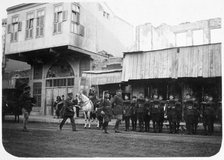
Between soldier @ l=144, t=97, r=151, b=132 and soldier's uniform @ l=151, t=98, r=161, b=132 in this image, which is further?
soldier @ l=144, t=97, r=151, b=132

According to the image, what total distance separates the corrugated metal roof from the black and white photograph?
3 cm

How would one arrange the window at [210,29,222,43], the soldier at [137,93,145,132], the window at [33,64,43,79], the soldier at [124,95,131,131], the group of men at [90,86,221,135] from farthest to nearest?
the window at [33,64,43,79] < the soldier at [124,95,131,131] < the soldier at [137,93,145,132] < the group of men at [90,86,221,135] < the window at [210,29,222,43]

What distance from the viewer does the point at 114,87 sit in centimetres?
1039

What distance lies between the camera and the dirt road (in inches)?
231

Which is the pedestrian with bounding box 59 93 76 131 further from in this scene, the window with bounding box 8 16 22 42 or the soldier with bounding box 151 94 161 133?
the window with bounding box 8 16 22 42

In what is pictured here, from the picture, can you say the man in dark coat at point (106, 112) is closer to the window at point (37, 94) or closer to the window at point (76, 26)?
the window at point (37, 94)

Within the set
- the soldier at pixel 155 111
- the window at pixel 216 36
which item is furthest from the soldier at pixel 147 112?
the window at pixel 216 36

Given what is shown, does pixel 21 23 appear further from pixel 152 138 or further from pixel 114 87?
pixel 152 138

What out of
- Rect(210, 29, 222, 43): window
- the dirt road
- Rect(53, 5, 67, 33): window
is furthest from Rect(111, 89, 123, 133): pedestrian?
Rect(53, 5, 67, 33): window

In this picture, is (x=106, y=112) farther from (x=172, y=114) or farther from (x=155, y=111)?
(x=172, y=114)

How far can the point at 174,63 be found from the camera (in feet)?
29.2

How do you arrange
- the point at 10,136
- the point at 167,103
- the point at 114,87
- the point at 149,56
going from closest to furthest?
the point at 10,136 < the point at 167,103 < the point at 149,56 < the point at 114,87

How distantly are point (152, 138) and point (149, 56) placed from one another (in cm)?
362

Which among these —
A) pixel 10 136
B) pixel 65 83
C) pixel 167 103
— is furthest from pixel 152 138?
pixel 65 83
